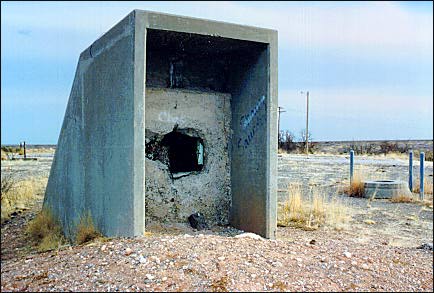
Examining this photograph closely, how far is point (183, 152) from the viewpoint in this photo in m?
6.99

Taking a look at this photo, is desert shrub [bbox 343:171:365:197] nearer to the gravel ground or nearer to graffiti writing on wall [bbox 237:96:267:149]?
graffiti writing on wall [bbox 237:96:267:149]

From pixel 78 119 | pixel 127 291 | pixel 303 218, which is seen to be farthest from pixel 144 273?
pixel 303 218

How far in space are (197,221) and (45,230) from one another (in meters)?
2.52

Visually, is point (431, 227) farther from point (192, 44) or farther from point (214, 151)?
point (192, 44)

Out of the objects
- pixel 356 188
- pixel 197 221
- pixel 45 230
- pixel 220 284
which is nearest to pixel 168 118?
pixel 197 221

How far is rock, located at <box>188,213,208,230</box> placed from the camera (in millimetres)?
6395

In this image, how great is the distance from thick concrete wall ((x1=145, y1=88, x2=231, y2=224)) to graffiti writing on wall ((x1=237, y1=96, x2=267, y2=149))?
0.33m

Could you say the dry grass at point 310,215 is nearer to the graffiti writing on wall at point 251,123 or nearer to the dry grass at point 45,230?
the graffiti writing on wall at point 251,123

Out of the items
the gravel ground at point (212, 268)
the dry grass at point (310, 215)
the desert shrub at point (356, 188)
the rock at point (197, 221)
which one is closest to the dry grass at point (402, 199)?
the desert shrub at point (356, 188)

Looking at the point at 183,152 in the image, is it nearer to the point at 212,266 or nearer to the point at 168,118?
the point at 168,118

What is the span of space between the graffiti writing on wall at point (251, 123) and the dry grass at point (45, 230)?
268 cm

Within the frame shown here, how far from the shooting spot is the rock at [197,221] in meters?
6.39

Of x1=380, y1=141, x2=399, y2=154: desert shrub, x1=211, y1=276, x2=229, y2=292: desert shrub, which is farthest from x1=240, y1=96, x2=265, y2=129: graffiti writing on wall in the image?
x1=380, y1=141, x2=399, y2=154: desert shrub

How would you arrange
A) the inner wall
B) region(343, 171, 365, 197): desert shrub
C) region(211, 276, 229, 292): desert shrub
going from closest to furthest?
region(211, 276, 229, 292): desert shrub
the inner wall
region(343, 171, 365, 197): desert shrub
